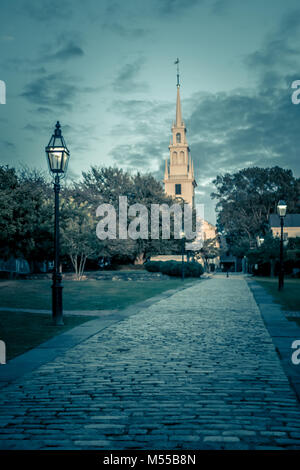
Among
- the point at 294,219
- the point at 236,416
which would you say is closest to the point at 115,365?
the point at 236,416

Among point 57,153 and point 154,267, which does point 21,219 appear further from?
point 154,267

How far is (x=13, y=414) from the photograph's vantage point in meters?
4.18

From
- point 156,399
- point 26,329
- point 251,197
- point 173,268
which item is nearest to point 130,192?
point 173,268

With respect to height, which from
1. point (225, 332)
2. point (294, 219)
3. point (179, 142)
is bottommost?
point (225, 332)

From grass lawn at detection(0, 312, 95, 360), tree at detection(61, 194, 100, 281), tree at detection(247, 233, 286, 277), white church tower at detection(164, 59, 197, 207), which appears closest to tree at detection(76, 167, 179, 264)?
tree at detection(247, 233, 286, 277)

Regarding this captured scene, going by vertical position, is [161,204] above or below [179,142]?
below

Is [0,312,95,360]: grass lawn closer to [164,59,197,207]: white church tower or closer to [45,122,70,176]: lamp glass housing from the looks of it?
[45,122,70,176]: lamp glass housing

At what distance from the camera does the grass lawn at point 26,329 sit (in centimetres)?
743

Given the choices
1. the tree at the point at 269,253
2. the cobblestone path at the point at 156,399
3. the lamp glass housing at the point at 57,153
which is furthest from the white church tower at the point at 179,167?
the cobblestone path at the point at 156,399

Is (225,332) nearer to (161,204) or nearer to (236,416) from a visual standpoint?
(236,416)

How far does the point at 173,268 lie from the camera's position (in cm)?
3903

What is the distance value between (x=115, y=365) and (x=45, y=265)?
4383cm

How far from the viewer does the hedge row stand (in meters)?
39.2

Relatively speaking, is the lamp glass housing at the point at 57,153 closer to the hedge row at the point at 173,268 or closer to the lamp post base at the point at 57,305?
the lamp post base at the point at 57,305
